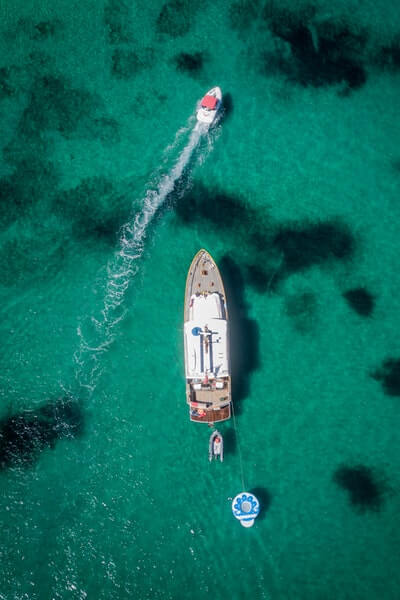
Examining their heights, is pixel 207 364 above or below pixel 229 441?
above

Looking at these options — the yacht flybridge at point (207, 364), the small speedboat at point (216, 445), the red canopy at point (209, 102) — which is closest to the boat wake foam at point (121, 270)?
the red canopy at point (209, 102)

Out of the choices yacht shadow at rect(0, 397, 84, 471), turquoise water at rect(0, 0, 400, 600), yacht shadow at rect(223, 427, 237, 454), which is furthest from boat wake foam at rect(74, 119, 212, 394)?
yacht shadow at rect(223, 427, 237, 454)

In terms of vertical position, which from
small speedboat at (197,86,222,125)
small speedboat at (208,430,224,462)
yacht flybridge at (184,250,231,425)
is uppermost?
small speedboat at (197,86,222,125)

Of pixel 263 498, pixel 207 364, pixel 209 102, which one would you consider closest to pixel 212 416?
pixel 207 364

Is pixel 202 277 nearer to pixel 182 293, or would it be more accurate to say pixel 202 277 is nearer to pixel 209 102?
pixel 182 293

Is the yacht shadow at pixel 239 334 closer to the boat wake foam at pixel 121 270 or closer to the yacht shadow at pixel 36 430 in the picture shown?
the boat wake foam at pixel 121 270

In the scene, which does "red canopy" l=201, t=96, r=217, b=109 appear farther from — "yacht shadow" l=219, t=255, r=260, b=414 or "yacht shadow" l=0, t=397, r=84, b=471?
"yacht shadow" l=0, t=397, r=84, b=471

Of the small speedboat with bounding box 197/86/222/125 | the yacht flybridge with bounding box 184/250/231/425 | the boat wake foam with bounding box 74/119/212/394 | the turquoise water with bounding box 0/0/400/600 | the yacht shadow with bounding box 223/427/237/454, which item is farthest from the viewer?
the small speedboat with bounding box 197/86/222/125
